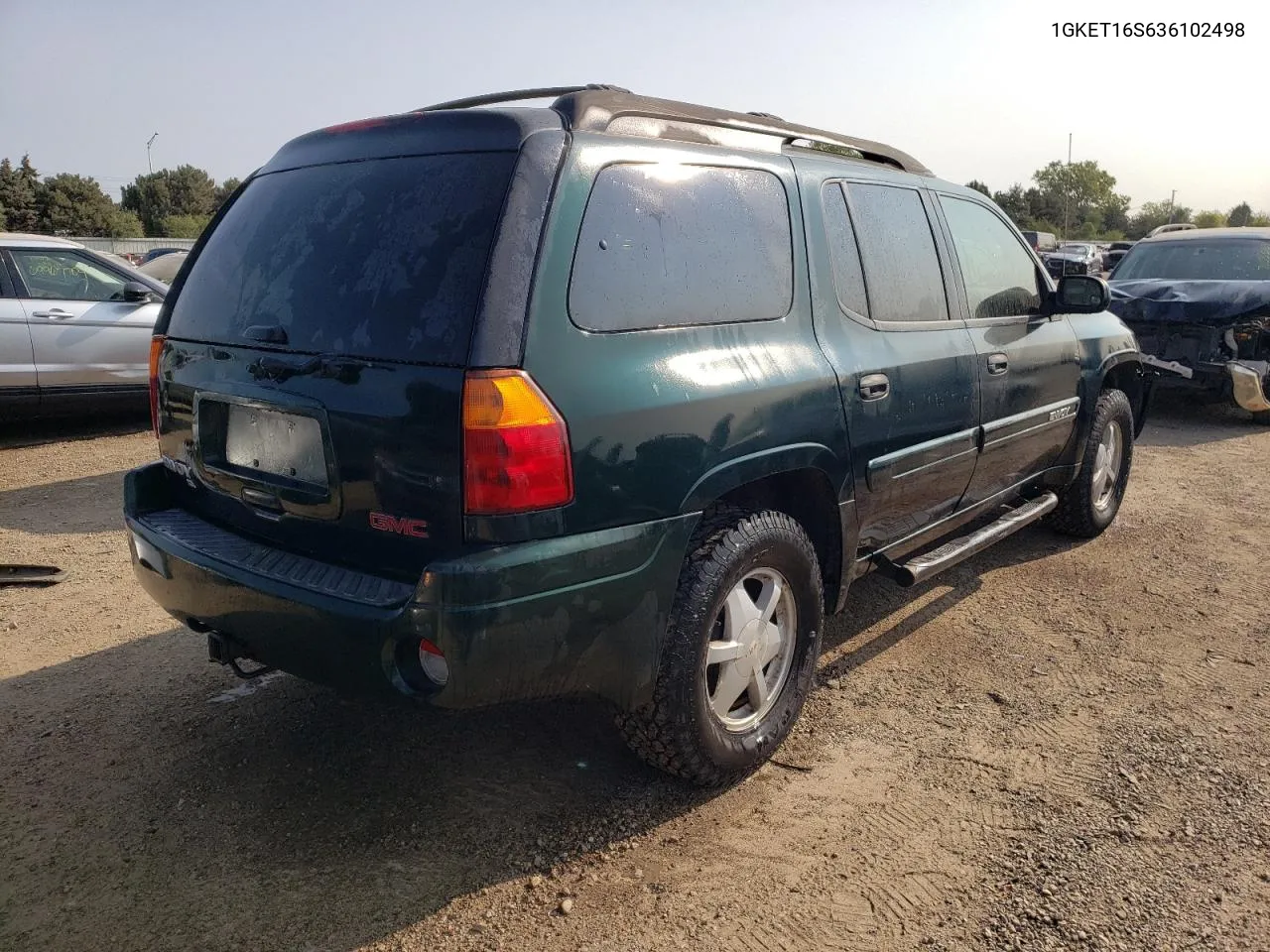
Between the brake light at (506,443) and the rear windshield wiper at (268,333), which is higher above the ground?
the rear windshield wiper at (268,333)

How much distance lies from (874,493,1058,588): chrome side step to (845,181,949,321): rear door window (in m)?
0.90

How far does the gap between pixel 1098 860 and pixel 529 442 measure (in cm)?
185

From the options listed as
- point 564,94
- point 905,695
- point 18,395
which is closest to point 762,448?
point 564,94

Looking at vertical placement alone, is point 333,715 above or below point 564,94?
below

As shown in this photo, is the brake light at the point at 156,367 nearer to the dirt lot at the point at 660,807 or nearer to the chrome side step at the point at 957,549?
the dirt lot at the point at 660,807

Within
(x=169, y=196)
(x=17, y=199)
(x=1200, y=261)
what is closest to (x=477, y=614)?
(x=1200, y=261)

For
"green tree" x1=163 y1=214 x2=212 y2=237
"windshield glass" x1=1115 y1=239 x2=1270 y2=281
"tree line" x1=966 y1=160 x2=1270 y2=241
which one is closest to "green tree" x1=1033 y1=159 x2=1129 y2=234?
"tree line" x1=966 y1=160 x2=1270 y2=241

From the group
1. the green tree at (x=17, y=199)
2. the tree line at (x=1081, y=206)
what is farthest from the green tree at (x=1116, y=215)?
the green tree at (x=17, y=199)

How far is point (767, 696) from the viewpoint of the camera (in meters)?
2.98

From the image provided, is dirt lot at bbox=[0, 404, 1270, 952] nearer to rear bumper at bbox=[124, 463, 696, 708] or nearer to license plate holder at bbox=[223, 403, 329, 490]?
rear bumper at bbox=[124, 463, 696, 708]

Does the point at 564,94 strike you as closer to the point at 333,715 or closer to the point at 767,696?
the point at 767,696

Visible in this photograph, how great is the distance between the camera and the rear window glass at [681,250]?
2.40 m

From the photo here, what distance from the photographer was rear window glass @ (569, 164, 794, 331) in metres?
2.40

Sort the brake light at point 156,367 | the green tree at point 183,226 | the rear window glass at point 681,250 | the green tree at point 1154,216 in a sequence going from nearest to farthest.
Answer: the rear window glass at point 681,250 → the brake light at point 156,367 → the green tree at point 183,226 → the green tree at point 1154,216
